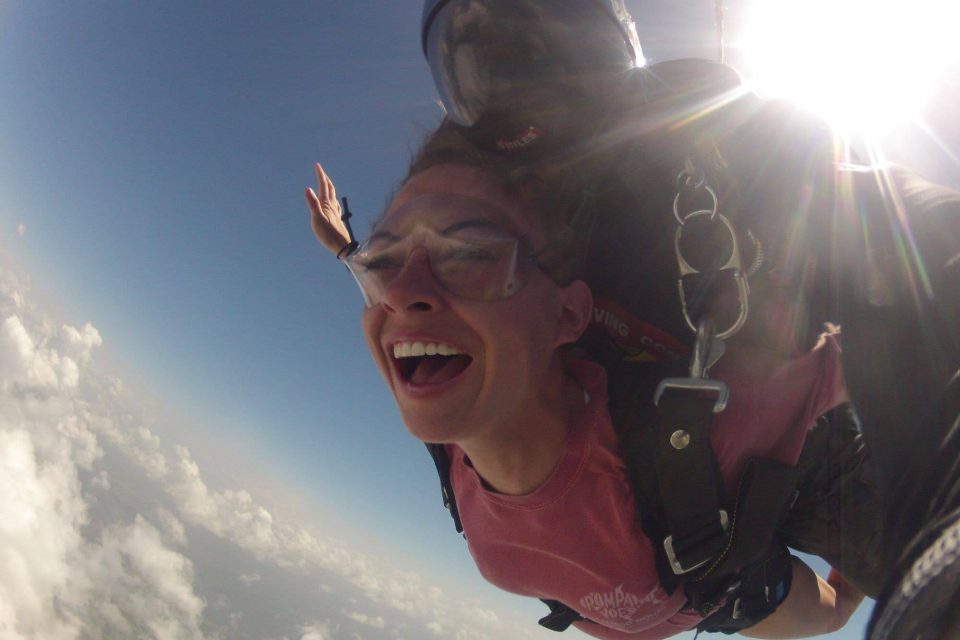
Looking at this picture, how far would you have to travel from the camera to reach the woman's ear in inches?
61.1

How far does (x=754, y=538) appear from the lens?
145 centimetres

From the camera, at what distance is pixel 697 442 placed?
50.2 inches

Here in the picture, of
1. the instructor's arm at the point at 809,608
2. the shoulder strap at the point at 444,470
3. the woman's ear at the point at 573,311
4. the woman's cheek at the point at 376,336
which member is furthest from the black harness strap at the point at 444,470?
the instructor's arm at the point at 809,608

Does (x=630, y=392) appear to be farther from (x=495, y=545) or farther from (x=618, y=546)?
(x=495, y=545)

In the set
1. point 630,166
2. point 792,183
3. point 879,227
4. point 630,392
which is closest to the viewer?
point 879,227

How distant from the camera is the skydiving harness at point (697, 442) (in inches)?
43.8

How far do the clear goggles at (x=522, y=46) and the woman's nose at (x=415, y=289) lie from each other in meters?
0.46

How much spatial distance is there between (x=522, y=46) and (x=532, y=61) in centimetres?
6

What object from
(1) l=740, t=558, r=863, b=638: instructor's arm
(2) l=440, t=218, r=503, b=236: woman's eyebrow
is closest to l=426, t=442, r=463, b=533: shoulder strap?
(2) l=440, t=218, r=503, b=236: woman's eyebrow

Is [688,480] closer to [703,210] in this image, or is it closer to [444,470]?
[703,210]

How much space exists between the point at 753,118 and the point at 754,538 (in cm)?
113

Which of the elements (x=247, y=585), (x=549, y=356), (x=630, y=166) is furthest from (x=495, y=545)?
(x=247, y=585)

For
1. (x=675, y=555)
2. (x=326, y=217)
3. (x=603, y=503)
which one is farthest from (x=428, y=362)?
(x=326, y=217)

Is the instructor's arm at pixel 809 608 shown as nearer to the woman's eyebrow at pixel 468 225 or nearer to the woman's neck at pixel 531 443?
the woman's neck at pixel 531 443
